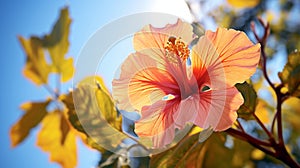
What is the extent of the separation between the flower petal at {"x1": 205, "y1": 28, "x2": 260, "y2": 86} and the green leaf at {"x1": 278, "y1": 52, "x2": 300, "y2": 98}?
177mm

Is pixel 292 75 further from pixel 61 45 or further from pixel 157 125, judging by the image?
pixel 61 45

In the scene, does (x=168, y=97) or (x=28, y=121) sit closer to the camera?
(x=168, y=97)

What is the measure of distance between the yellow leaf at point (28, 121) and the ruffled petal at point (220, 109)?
1.96 ft

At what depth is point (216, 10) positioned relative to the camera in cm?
155

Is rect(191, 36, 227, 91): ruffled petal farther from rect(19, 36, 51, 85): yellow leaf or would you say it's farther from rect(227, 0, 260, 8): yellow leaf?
rect(227, 0, 260, 8): yellow leaf

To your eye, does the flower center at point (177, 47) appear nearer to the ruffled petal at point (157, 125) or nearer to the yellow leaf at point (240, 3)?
the ruffled petal at point (157, 125)

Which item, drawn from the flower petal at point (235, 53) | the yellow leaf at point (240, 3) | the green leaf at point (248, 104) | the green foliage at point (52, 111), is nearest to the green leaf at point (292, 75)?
the green leaf at point (248, 104)

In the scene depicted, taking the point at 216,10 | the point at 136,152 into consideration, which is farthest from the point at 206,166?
the point at 216,10

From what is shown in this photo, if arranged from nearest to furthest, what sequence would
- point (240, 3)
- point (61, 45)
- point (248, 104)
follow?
point (248, 104) → point (61, 45) → point (240, 3)

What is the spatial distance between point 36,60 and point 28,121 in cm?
A: 18

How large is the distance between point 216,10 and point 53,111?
0.83m

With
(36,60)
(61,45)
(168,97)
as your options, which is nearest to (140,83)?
(168,97)

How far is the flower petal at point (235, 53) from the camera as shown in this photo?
43 centimetres

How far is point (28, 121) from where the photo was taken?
0.96 metres
